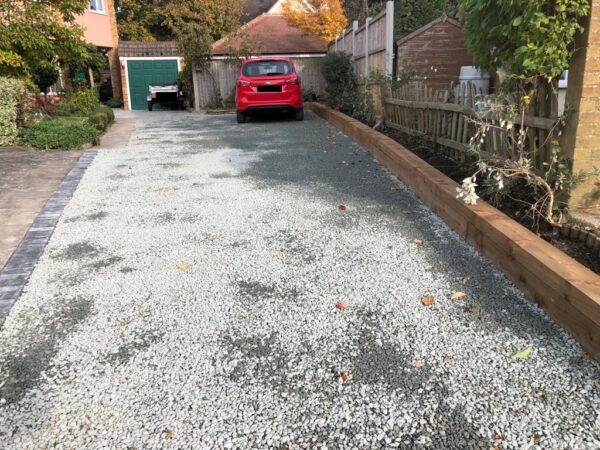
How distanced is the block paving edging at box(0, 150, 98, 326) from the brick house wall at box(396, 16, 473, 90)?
34.0 feet

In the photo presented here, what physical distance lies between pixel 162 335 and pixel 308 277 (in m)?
1.11

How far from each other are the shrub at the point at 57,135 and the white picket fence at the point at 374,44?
5708 mm

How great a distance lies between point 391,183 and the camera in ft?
19.5

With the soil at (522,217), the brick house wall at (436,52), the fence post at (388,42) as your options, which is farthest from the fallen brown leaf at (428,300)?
the brick house wall at (436,52)

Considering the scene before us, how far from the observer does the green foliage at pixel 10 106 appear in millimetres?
9039

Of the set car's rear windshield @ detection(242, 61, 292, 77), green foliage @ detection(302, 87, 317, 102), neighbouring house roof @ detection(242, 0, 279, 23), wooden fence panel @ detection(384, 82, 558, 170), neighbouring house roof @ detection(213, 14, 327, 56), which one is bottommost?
wooden fence panel @ detection(384, 82, 558, 170)

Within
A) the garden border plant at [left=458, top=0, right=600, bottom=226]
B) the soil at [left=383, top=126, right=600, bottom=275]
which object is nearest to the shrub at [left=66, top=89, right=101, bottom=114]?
the soil at [left=383, top=126, right=600, bottom=275]

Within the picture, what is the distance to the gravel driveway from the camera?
2070 millimetres

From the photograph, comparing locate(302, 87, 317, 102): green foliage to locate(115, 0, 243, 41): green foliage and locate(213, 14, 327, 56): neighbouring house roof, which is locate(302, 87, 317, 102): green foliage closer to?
locate(213, 14, 327, 56): neighbouring house roof

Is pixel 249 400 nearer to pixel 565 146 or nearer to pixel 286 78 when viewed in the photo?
pixel 565 146

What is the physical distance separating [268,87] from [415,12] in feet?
33.2

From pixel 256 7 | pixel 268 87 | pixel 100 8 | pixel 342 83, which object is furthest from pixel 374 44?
pixel 256 7

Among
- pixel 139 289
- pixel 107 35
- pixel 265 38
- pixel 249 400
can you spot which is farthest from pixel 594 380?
pixel 107 35

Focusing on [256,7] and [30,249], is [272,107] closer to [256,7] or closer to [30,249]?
[30,249]
